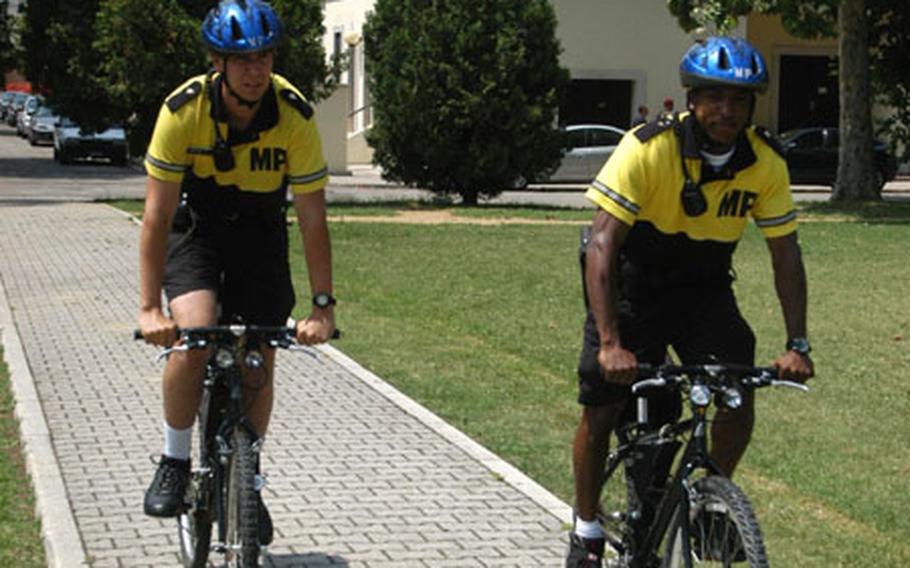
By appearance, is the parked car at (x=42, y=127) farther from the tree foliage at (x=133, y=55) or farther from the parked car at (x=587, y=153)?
the tree foliage at (x=133, y=55)

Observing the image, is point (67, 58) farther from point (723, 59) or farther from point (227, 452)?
point (723, 59)

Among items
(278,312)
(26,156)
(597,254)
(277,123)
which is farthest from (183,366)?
(26,156)

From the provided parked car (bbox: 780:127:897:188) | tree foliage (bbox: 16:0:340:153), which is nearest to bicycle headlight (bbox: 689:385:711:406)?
tree foliage (bbox: 16:0:340:153)

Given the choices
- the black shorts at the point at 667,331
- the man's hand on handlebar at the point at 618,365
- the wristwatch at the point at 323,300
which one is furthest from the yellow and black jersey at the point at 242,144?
the man's hand on handlebar at the point at 618,365

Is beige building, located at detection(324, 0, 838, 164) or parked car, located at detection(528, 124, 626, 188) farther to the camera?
beige building, located at detection(324, 0, 838, 164)

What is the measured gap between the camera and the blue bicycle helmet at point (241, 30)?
508 centimetres

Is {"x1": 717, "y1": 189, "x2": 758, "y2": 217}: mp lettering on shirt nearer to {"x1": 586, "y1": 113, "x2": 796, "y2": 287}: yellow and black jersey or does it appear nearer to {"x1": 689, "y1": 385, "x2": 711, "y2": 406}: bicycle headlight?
{"x1": 586, "y1": 113, "x2": 796, "y2": 287}: yellow and black jersey

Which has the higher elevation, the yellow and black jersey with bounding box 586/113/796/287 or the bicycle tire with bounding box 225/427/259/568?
the yellow and black jersey with bounding box 586/113/796/287

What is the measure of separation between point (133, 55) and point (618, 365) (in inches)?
898

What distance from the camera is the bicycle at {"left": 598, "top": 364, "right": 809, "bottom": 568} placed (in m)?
4.40

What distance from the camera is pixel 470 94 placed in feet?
89.6

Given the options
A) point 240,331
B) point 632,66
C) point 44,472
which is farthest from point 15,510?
point 632,66

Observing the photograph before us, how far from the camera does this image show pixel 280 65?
26906 millimetres

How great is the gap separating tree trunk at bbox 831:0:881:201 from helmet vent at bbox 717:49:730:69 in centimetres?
2537
